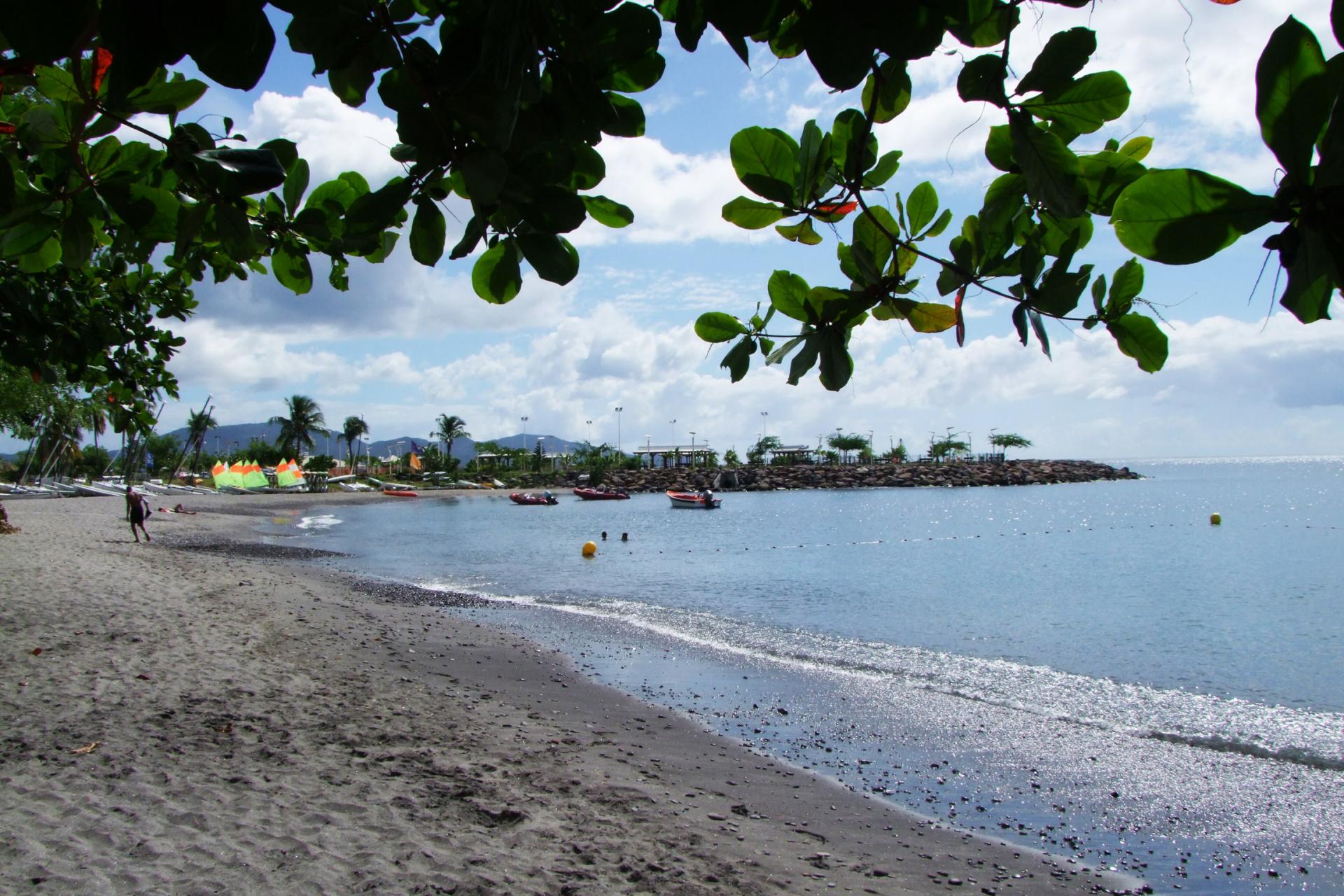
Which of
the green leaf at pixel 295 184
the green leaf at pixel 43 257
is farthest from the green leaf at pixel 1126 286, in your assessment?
the green leaf at pixel 43 257

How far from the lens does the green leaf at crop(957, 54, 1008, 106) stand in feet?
3.53

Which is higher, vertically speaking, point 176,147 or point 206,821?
point 176,147

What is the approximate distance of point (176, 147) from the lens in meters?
1.33

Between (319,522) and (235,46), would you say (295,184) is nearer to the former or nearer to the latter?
(235,46)

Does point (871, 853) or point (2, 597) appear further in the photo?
point (2, 597)

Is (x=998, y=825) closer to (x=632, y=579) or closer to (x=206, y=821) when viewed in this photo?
(x=206, y=821)

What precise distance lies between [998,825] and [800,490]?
89.3 metres

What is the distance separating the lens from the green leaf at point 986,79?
1.08 m

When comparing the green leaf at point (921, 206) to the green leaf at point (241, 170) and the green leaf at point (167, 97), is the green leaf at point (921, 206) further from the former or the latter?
the green leaf at point (167, 97)

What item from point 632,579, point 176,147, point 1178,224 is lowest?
point 632,579

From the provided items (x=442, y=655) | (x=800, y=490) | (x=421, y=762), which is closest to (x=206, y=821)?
(x=421, y=762)

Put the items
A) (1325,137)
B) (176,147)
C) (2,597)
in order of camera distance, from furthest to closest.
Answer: (2,597) → (176,147) → (1325,137)

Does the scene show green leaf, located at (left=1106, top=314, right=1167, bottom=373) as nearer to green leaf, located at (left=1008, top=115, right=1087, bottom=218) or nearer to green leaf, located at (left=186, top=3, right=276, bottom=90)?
green leaf, located at (left=1008, top=115, right=1087, bottom=218)

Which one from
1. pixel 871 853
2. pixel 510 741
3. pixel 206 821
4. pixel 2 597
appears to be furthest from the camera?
pixel 2 597
